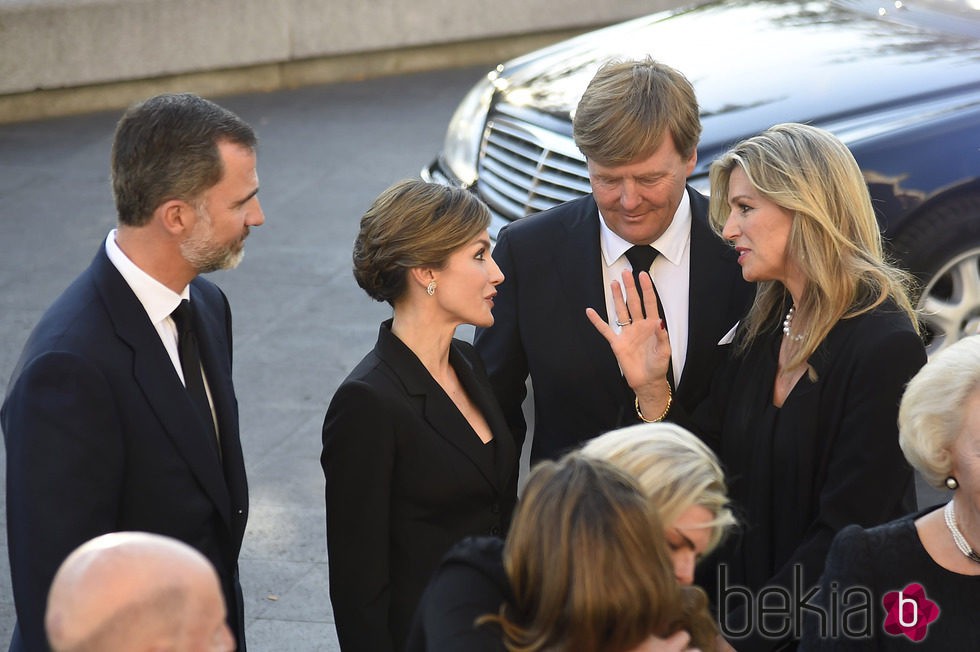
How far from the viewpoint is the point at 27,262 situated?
26.9ft

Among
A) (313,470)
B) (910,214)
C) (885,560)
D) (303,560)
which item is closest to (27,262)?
(313,470)

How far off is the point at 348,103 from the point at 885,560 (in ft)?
29.6

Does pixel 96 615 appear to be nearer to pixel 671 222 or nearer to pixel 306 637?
pixel 671 222

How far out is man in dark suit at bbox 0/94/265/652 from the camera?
2969mm

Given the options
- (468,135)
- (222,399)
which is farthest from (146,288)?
(468,135)

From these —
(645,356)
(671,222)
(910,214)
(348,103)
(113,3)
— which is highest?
(671,222)

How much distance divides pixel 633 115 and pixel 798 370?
0.86 m

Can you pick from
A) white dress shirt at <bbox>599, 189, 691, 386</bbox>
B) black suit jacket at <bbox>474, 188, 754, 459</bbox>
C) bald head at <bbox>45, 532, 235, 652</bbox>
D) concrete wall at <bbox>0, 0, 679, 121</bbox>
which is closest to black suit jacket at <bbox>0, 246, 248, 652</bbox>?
bald head at <bbox>45, 532, 235, 652</bbox>

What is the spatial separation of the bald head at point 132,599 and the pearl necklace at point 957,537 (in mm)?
1680

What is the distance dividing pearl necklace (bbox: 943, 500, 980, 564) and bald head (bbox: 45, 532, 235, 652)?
1.68 m

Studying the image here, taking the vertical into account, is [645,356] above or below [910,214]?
above

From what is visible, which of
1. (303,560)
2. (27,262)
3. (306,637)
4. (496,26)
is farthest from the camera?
(496,26)

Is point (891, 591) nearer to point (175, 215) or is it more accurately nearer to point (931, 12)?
point (175, 215)

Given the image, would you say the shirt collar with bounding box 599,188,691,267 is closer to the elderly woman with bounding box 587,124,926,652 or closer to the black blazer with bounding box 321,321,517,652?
the elderly woman with bounding box 587,124,926,652
